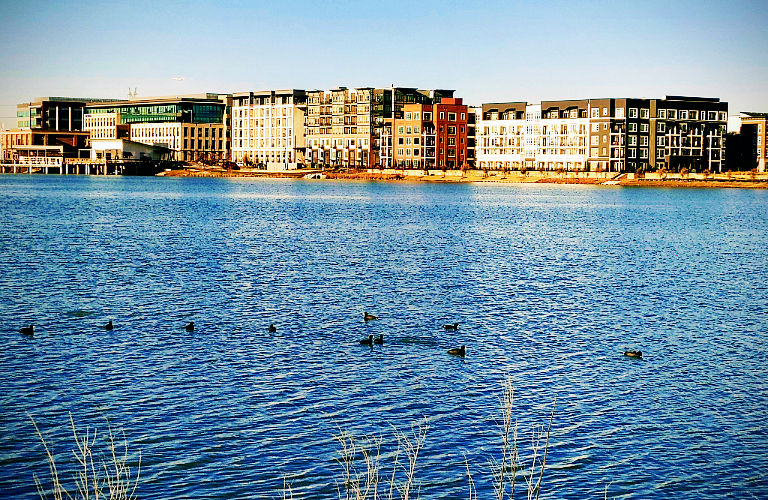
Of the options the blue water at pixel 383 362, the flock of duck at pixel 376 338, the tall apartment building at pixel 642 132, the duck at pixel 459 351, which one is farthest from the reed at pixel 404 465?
A: the tall apartment building at pixel 642 132

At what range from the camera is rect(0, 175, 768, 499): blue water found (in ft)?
66.7

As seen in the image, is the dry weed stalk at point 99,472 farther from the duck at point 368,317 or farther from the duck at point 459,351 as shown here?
the duck at point 368,317

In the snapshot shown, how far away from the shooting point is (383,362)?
29.0 metres

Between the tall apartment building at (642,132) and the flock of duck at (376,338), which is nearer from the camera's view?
the flock of duck at (376,338)

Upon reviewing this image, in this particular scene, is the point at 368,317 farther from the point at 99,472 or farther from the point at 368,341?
the point at 99,472

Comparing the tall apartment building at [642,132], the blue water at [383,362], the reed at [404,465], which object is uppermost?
the tall apartment building at [642,132]

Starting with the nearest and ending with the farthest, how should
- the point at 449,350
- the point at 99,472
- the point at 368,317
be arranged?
1. the point at 99,472
2. the point at 449,350
3. the point at 368,317

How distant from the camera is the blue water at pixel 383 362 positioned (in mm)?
20344

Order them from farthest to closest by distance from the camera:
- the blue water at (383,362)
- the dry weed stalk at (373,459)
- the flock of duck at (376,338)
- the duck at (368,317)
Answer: the duck at (368,317) < the flock of duck at (376,338) < the blue water at (383,362) < the dry weed stalk at (373,459)

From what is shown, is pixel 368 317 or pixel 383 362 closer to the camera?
pixel 383 362

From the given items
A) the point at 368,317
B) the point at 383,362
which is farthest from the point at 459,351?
the point at 368,317

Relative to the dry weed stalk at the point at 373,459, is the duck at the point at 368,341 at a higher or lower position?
higher

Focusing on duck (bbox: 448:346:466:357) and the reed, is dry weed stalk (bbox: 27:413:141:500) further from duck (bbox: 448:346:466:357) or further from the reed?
duck (bbox: 448:346:466:357)

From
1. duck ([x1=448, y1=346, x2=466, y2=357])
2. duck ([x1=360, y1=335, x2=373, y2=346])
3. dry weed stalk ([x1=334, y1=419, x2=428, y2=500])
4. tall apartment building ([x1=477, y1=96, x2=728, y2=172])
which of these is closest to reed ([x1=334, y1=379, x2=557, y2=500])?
dry weed stalk ([x1=334, y1=419, x2=428, y2=500])
